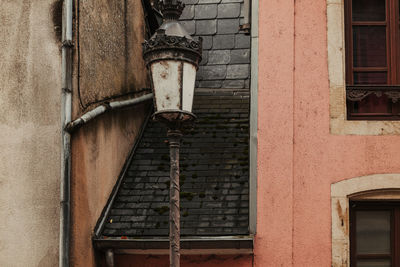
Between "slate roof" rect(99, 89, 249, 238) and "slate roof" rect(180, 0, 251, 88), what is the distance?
507 millimetres

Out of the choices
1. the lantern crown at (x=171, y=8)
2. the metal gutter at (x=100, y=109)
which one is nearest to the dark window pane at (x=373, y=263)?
the metal gutter at (x=100, y=109)

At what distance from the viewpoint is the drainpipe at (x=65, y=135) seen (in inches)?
278

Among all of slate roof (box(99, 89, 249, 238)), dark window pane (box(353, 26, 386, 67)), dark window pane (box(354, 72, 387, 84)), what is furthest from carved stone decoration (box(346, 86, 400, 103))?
slate roof (box(99, 89, 249, 238))

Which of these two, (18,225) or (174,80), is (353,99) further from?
(18,225)

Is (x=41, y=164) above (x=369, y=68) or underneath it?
underneath

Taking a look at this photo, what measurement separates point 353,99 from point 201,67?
321 centimetres

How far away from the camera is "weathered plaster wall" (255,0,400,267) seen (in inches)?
304

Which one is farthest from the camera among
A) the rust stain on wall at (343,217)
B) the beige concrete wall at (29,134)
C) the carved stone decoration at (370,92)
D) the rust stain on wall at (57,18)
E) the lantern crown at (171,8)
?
the carved stone decoration at (370,92)

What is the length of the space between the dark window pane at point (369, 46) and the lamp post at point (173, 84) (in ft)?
10.1

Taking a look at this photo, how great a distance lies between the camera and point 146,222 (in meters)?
8.12

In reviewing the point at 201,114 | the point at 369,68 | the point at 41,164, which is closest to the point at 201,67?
the point at 201,114

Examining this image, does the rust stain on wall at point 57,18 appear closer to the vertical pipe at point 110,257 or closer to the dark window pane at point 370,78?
the vertical pipe at point 110,257

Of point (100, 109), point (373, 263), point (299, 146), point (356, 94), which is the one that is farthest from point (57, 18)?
point (373, 263)

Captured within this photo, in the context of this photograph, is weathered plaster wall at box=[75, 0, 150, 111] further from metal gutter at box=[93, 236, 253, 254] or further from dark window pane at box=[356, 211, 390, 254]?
dark window pane at box=[356, 211, 390, 254]
